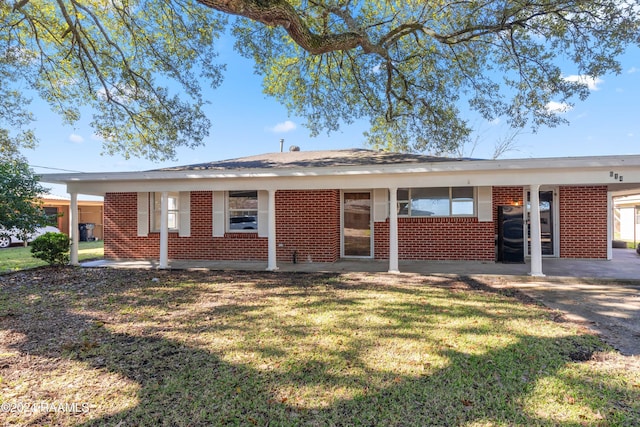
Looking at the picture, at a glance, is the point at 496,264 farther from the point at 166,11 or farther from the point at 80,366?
the point at 166,11

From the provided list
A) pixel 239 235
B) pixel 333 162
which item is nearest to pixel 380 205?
pixel 333 162

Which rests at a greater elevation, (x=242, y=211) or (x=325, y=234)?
(x=242, y=211)

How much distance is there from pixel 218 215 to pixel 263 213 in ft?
4.94

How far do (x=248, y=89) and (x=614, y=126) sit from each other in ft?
73.6

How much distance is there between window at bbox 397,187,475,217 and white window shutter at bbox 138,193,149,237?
8333 millimetres

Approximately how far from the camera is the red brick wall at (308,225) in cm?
1002

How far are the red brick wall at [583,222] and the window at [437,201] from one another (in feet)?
9.71

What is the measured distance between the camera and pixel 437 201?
9.96m

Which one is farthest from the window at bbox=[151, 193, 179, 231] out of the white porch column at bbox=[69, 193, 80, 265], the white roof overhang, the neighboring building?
the neighboring building

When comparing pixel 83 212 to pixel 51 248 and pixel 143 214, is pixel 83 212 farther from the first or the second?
pixel 51 248

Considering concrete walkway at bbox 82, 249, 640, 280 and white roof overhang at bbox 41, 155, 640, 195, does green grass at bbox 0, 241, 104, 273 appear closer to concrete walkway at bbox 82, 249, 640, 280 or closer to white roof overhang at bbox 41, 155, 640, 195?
concrete walkway at bbox 82, 249, 640, 280

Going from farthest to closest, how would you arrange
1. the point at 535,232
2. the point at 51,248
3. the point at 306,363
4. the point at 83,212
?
the point at 83,212 → the point at 51,248 → the point at 535,232 → the point at 306,363

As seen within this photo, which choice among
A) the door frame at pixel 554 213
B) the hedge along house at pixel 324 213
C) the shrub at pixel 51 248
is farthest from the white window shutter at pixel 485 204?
the shrub at pixel 51 248

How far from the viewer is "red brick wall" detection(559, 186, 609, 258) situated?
9.59 meters
